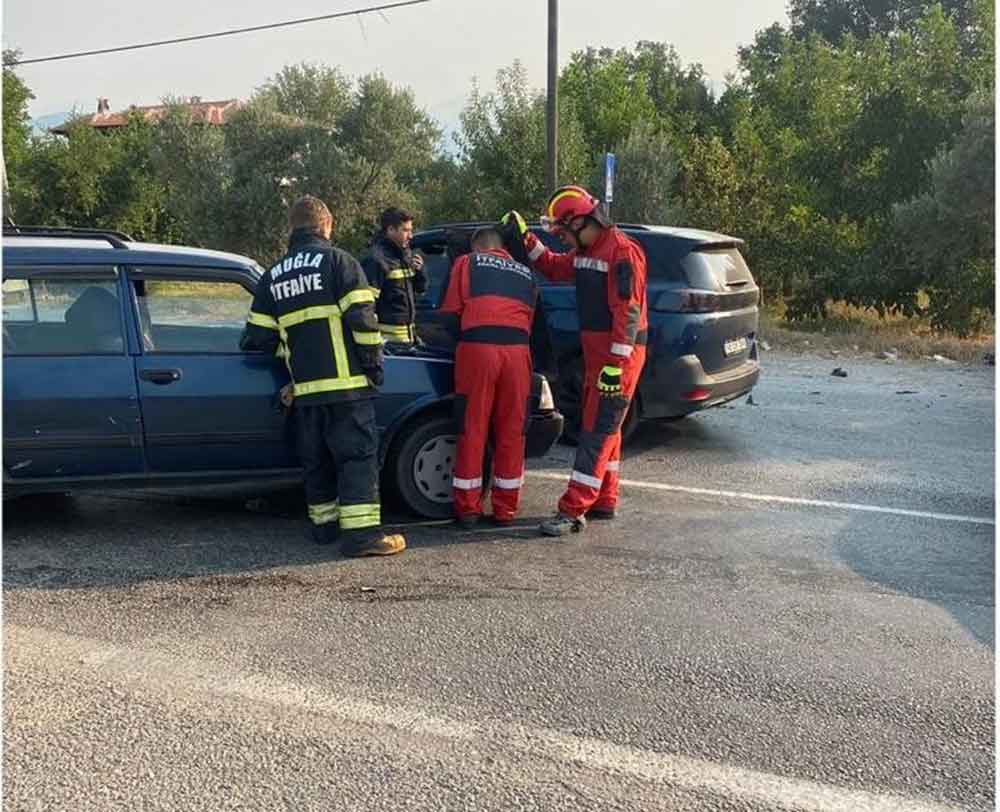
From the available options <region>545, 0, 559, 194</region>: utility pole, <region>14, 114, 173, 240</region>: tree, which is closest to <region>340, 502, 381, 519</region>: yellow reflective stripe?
<region>545, 0, 559, 194</region>: utility pole

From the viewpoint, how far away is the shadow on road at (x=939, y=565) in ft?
14.8

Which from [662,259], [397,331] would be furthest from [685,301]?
[397,331]

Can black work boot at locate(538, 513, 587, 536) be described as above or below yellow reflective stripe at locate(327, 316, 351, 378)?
below

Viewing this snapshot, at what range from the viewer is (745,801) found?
2.96 meters

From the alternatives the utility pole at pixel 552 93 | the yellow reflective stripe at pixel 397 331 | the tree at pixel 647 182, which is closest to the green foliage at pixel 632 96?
the tree at pixel 647 182

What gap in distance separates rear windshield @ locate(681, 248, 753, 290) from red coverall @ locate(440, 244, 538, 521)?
88.9 inches

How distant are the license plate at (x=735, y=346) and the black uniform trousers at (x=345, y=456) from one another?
3.44 meters

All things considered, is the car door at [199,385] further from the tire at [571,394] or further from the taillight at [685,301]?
the taillight at [685,301]

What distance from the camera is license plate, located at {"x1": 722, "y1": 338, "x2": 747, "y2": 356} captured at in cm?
771

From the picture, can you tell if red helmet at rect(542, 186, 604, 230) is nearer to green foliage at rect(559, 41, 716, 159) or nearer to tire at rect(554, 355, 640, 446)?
tire at rect(554, 355, 640, 446)

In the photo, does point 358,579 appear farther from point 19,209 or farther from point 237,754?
point 19,209

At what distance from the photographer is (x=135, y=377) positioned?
5.26m

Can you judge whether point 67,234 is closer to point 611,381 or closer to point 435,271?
point 435,271

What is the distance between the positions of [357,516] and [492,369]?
1.09 metres
